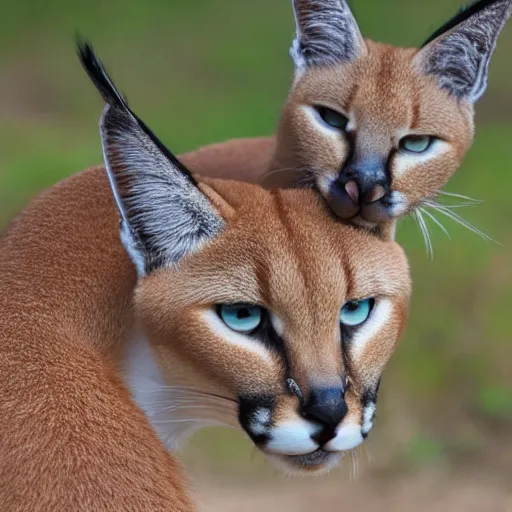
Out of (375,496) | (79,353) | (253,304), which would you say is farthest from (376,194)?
(375,496)

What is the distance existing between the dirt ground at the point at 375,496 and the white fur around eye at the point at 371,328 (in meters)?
3.59

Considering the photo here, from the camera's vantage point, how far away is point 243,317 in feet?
10.8

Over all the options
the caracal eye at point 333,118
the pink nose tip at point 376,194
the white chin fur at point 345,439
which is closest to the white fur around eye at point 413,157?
the pink nose tip at point 376,194

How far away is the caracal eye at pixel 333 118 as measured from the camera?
3.93 meters

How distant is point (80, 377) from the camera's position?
3236 millimetres

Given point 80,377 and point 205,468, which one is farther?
point 205,468

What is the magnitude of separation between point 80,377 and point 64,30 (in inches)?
461

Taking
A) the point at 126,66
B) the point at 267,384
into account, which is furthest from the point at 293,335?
the point at 126,66

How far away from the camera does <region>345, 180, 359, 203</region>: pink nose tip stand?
11.6 feet

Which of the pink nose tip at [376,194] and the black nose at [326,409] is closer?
the black nose at [326,409]

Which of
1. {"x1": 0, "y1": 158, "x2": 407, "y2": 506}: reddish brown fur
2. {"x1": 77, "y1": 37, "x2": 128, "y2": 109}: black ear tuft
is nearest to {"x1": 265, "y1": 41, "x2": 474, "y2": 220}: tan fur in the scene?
{"x1": 0, "y1": 158, "x2": 407, "y2": 506}: reddish brown fur

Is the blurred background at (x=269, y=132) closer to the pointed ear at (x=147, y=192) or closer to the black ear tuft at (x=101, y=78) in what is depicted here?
the pointed ear at (x=147, y=192)

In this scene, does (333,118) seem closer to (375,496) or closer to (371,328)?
(371,328)

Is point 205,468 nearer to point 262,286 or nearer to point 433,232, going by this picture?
point 433,232
